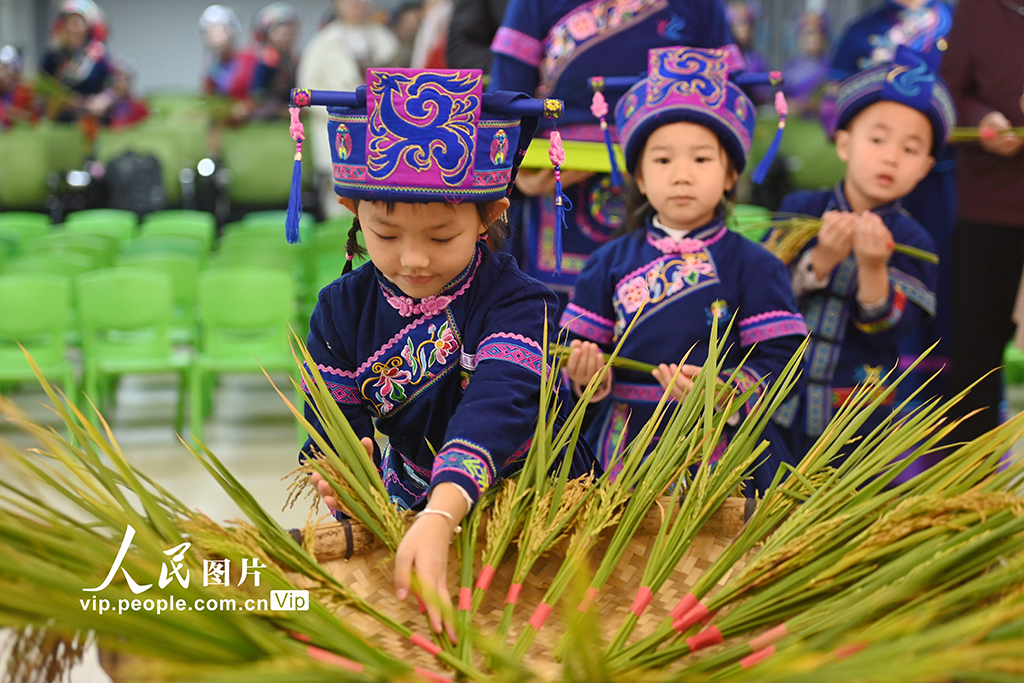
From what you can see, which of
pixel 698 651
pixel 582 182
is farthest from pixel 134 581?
pixel 582 182

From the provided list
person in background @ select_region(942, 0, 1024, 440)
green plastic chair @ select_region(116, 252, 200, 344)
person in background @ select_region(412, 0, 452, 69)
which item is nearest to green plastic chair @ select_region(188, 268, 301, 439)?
green plastic chair @ select_region(116, 252, 200, 344)

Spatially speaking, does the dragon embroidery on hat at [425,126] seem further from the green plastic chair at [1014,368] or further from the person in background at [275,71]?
the person in background at [275,71]

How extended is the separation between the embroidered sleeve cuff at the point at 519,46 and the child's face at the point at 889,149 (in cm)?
67

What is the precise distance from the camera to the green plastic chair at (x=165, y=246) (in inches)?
180

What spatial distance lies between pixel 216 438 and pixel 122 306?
2.05 feet

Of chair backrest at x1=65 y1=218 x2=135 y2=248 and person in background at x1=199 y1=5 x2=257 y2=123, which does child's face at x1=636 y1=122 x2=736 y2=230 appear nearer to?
chair backrest at x1=65 y1=218 x2=135 y2=248

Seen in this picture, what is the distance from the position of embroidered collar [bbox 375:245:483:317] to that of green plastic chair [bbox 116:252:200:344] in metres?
2.98

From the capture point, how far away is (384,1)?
1372cm

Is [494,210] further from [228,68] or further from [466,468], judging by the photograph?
[228,68]

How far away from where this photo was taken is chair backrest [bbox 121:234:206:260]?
4.59 metres

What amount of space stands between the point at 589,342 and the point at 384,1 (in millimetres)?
12974

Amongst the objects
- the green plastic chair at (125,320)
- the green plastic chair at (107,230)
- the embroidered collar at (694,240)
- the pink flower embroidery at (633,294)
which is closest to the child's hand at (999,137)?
the embroidered collar at (694,240)

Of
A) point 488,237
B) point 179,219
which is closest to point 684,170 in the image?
point 488,237

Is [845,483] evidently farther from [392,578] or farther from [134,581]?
[134,581]
